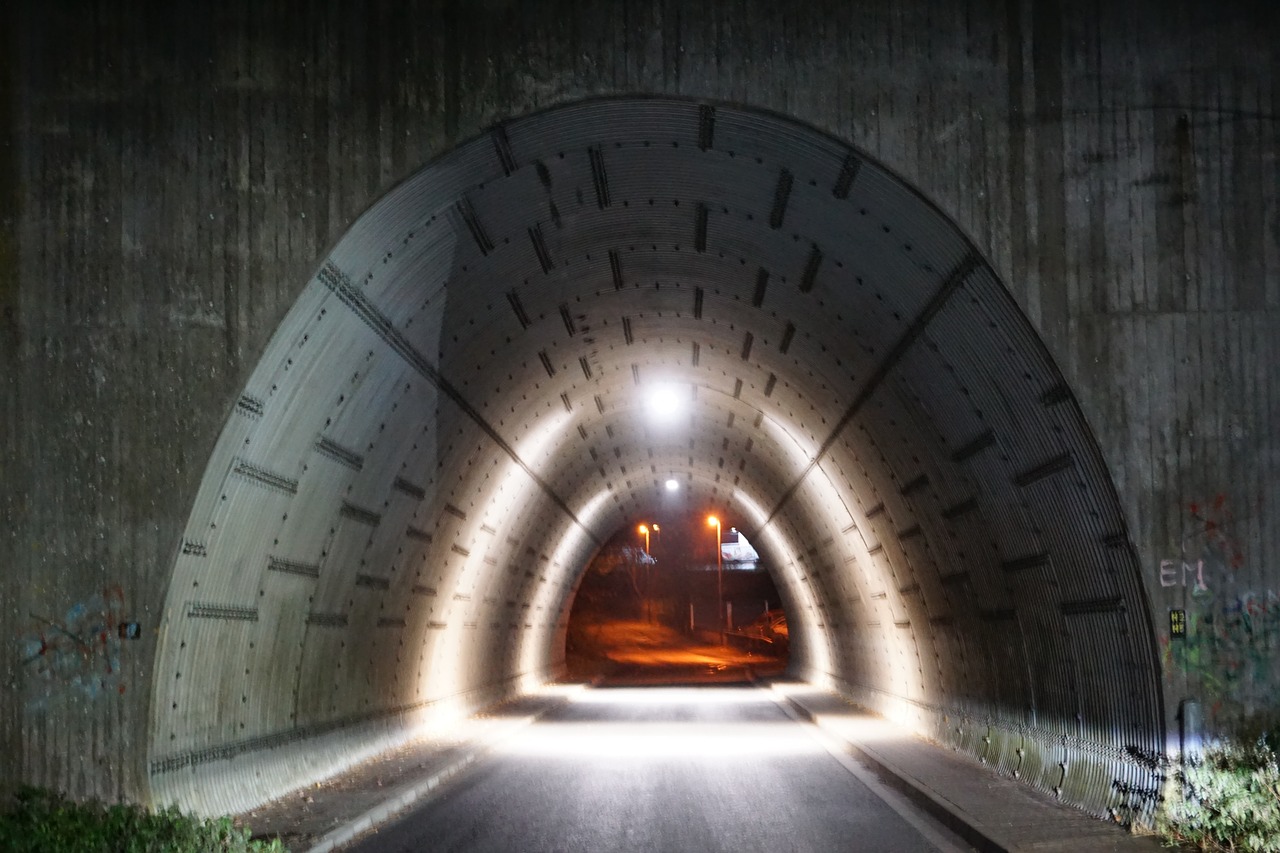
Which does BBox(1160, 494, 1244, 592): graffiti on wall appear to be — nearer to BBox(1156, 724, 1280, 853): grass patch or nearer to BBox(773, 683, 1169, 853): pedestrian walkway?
BBox(1156, 724, 1280, 853): grass patch

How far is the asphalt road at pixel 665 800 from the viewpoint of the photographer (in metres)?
11.7

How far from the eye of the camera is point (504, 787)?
50.8ft

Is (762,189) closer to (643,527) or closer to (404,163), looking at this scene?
(404,163)

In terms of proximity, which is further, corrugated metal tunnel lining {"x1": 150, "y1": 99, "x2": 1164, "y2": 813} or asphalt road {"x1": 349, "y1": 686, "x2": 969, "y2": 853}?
asphalt road {"x1": 349, "y1": 686, "x2": 969, "y2": 853}

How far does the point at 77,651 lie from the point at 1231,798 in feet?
27.5

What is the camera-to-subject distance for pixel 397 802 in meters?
13.7

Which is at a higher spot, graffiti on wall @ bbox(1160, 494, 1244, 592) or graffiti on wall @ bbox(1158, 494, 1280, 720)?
graffiti on wall @ bbox(1160, 494, 1244, 592)

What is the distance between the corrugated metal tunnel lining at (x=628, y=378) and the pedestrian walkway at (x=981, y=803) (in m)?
0.35

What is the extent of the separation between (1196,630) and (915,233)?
3682 mm

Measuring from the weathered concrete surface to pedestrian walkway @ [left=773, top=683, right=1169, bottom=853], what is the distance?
1146 mm

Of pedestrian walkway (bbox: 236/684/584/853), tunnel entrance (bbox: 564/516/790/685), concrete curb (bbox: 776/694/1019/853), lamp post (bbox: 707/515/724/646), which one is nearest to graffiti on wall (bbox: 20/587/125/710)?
pedestrian walkway (bbox: 236/684/584/853)

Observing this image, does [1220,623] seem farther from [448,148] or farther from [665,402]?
[665,402]

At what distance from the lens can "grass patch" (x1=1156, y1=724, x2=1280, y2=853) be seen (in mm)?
9508

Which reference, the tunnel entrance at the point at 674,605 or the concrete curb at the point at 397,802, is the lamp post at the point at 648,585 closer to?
the tunnel entrance at the point at 674,605
